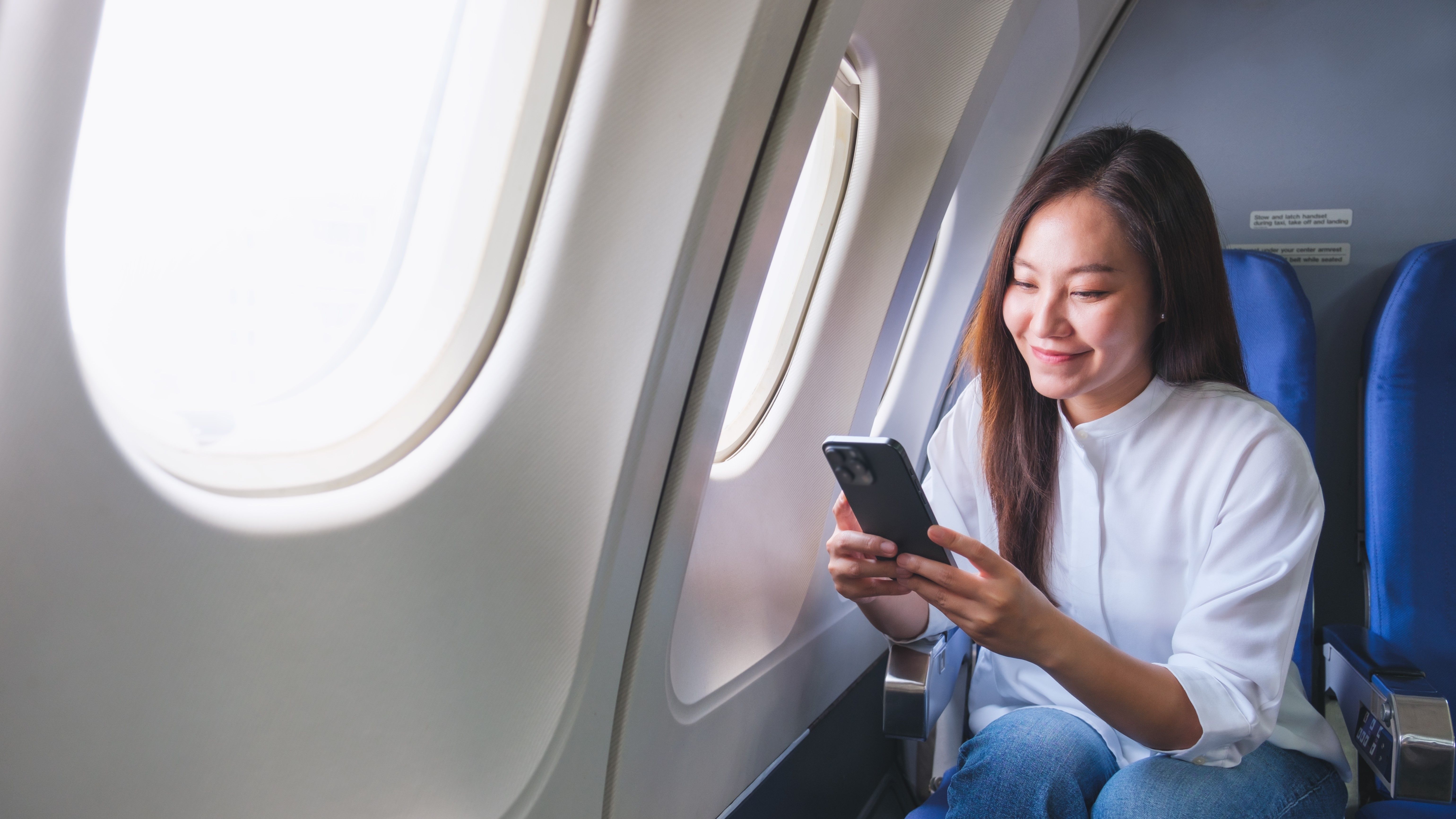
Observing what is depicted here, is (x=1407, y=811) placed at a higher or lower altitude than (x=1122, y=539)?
lower

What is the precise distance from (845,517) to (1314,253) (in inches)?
60.7

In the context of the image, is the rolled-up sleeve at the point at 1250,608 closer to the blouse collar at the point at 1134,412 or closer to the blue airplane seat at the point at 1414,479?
the blouse collar at the point at 1134,412

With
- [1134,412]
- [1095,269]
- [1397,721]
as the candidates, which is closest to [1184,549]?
[1134,412]

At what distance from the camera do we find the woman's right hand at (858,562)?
1.24 metres

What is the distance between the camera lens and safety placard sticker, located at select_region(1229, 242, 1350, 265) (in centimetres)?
198

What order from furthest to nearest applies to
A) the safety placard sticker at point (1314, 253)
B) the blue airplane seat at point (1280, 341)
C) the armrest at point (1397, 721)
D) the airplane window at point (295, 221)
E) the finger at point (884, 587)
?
the safety placard sticker at point (1314, 253), the blue airplane seat at point (1280, 341), the finger at point (884, 587), the armrest at point (1397, 721), the airplane window at point (295, 221)

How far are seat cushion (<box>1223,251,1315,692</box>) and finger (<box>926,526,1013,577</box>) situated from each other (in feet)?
2.99

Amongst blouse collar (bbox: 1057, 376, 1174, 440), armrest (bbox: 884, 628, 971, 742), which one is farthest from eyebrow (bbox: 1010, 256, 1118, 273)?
armrest (bbox: 884, 628, 971, 742)

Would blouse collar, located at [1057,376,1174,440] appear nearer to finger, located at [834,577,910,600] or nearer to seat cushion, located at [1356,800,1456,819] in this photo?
finger, located at [834,577,910,600]

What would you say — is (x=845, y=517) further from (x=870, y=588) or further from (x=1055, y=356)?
(x=1055, y=356)

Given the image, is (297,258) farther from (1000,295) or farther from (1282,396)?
(1282,396)

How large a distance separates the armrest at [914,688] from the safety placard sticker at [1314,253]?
4.28ft

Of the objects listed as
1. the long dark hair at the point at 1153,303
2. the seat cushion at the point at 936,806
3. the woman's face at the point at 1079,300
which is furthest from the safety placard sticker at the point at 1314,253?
the seat cushion at the point at 936,806

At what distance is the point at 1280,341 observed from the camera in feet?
5.59
